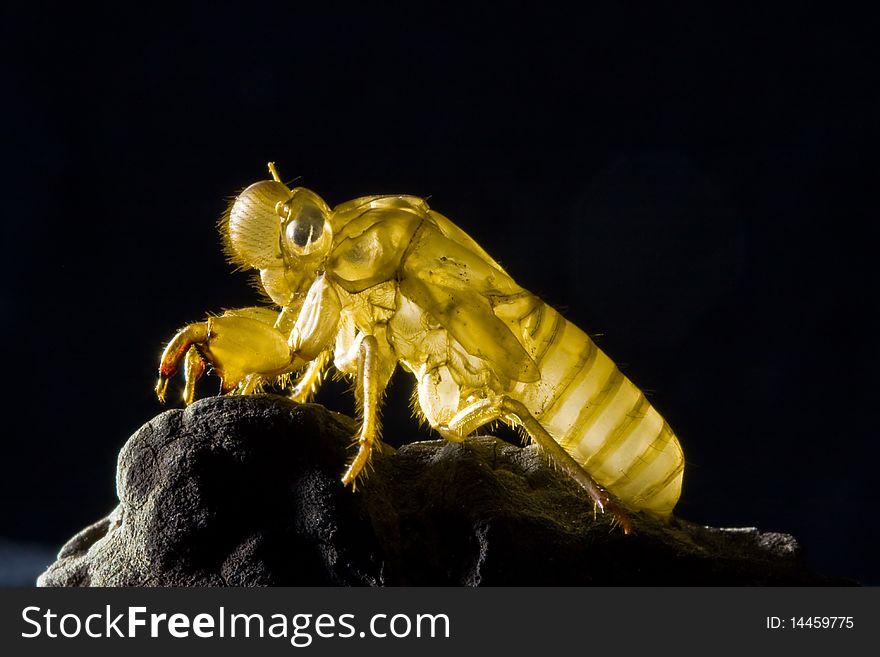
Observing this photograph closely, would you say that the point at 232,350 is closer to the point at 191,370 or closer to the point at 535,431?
the point at 191,370

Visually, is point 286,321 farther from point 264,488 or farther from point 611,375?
point 611,375

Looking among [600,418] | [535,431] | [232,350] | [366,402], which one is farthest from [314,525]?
[600,418]

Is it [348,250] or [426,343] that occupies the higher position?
[348,250]

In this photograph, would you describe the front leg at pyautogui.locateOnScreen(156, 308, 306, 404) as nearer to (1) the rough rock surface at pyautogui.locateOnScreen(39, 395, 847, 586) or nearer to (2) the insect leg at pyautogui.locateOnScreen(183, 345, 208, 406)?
(2) the insect leg at pyautogui.locateOnScreen(183, 345, 208, 406)

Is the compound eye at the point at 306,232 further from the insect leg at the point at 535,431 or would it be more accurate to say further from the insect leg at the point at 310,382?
the insect leg at the point at 535,431


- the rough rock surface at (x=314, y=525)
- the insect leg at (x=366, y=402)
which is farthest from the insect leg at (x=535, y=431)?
the insect leg at (x=366, y=402)

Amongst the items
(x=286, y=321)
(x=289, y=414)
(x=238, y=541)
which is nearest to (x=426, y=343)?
(x=286, y=321)

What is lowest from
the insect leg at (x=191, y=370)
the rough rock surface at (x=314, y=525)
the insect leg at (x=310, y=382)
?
the rough rock surface at (x=314, y=525)

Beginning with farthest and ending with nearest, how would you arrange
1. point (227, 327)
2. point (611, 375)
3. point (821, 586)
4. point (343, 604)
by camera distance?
point (611, 375), point (821, 586), point (227, 327), point (343, 604)
